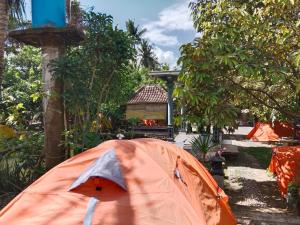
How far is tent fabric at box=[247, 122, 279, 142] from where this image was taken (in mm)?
20516

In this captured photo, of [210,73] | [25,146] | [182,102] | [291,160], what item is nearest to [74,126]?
[25,146]

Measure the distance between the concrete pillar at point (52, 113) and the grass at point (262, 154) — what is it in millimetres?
9021

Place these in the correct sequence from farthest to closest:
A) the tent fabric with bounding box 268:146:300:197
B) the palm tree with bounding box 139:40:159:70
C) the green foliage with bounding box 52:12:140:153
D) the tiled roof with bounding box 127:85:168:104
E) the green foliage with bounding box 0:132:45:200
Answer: the palm tree with bounding box 139:40:159:70
the tiled roof with bounding box 127:85:168:104
the tent fabric with bounding box 268:146:300:197
the green foliage with bounding box 0:132:45:200
the green foliage with bounding box 52:12:140:153

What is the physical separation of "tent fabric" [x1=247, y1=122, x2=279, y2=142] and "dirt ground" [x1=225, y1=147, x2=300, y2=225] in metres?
7.69

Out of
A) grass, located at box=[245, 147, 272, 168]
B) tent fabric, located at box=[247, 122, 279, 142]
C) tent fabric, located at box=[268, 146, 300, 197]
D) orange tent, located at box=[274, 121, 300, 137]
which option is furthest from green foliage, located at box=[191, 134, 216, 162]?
orange tent, located at box=[274, 121, 300, 137]

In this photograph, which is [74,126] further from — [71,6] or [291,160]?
[291,160]

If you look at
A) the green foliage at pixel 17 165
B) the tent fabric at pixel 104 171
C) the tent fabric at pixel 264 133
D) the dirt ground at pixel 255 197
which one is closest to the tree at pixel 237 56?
the dirt ground at pixel 255 197

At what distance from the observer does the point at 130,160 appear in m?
3.86

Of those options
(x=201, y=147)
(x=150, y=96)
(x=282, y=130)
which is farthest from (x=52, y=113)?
(x=282, y=130)

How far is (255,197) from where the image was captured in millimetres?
8867

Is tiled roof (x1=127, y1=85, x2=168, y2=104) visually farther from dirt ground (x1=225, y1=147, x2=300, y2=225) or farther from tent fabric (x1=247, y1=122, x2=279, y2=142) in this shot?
dirt ground (x1=225, y1=147, x2=300, y2=225)

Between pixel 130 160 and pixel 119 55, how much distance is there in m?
3.75

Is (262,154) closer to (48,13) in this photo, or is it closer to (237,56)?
(237,56)

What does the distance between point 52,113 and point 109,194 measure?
13.7 feet
